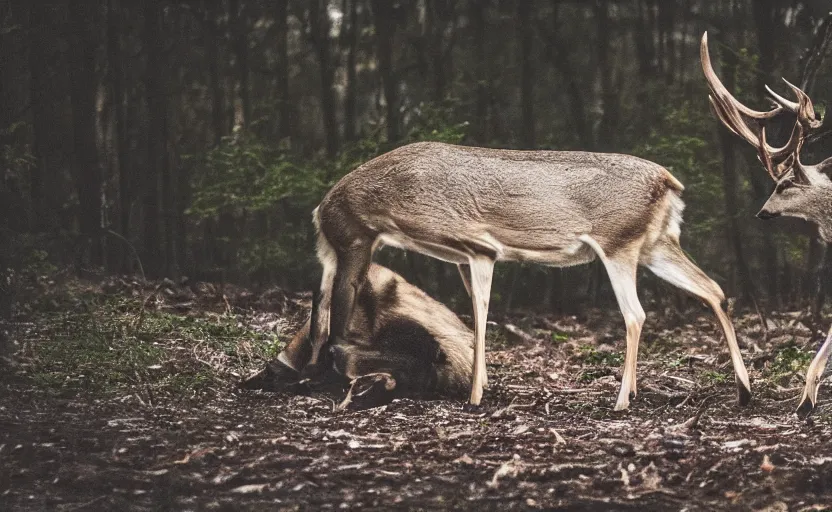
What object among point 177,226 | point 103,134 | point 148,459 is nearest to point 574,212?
point 148,459

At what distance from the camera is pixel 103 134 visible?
10797mm

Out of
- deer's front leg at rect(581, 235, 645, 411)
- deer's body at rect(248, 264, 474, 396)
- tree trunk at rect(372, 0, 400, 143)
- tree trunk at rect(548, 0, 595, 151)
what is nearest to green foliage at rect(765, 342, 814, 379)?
deer's front leg at rect(581, 235, 645, 411)

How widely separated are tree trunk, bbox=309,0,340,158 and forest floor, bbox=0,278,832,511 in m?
2.46

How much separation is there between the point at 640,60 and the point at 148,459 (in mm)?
7156

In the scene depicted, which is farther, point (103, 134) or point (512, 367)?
point (103, 134)

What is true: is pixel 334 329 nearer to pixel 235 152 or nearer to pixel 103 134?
pixel 235 152

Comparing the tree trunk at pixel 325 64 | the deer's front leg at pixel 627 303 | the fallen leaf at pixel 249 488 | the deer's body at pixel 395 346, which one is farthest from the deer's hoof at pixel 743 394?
the tree trunk at pixel 325 64

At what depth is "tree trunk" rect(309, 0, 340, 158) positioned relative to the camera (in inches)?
413

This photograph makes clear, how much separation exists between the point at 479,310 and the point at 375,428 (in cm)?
105

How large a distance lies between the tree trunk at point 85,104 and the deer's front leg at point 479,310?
5599 mm

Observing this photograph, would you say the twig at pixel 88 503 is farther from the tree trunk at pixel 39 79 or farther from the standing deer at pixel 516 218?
the tree trunk at pixel 39 79

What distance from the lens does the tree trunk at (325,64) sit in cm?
1048

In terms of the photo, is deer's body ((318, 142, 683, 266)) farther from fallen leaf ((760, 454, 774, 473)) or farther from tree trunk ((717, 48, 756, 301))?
tree trunk ((717, 48, 756, 301))

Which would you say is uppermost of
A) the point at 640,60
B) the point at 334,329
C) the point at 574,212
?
the point at 640,60
